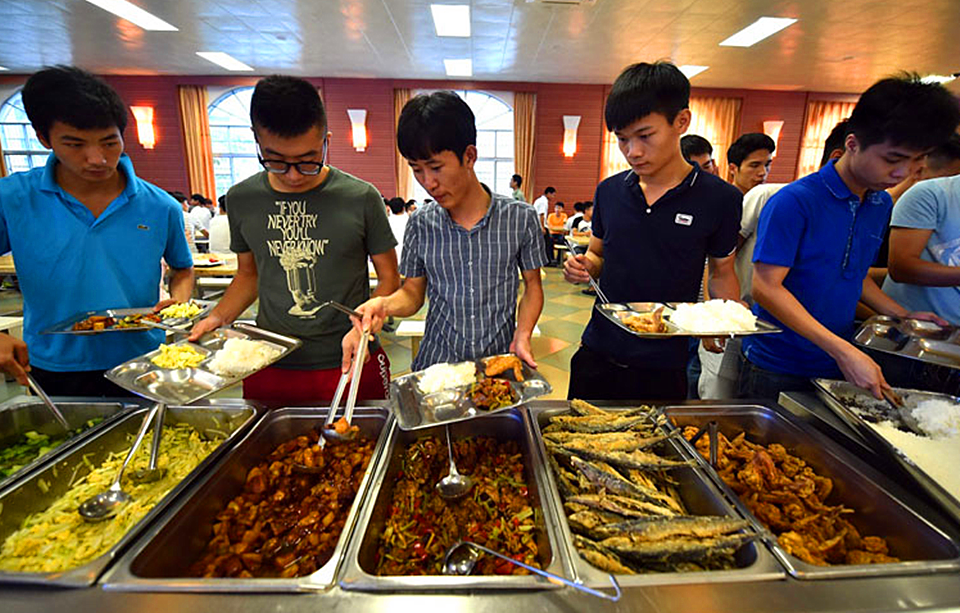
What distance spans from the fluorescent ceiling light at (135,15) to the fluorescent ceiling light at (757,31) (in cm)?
900

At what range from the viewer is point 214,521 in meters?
1.20

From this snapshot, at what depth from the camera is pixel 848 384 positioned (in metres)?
1.55

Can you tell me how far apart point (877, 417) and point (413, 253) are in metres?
1.72

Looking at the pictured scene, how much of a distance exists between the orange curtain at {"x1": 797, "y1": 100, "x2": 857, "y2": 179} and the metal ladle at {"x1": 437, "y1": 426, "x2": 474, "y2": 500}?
45.3ft

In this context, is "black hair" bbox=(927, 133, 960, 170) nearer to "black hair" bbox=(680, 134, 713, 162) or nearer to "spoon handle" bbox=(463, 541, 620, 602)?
"black hair" bbox=(680, 134, 713, 162)

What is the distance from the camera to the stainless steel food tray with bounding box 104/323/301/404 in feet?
4.43

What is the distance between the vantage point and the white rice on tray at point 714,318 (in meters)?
1.52

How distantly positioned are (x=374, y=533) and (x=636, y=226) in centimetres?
150

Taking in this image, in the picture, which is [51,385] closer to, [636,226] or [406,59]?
[636,226]

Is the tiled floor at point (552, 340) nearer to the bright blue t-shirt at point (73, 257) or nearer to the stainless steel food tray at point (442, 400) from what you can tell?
the bright blue t-shirt at point (73, 257)

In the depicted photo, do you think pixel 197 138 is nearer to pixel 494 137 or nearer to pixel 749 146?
pixel 494 137

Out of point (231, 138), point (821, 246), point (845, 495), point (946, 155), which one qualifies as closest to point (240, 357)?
point (845, 495)

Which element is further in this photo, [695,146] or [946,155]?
[695,146]

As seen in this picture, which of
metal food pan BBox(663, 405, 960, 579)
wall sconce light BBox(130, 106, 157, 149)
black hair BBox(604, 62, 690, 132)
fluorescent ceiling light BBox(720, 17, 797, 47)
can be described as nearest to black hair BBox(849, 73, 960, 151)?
black hair BBox(604, 62, 690, 132)
